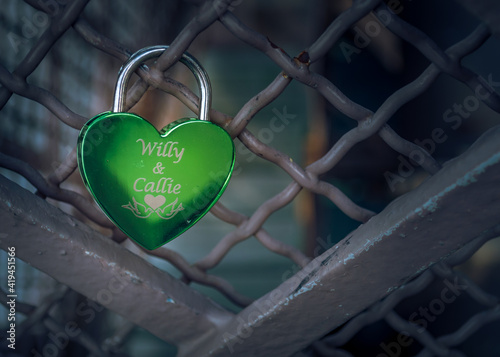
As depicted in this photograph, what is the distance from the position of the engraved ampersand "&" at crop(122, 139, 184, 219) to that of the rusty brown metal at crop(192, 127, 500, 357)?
0.57 feet

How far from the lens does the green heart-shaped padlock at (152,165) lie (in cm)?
38

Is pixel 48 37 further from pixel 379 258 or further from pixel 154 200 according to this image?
pixel 379 258

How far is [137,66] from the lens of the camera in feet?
1.34

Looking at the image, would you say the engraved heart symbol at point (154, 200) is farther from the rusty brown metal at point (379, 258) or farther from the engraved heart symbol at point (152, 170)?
the rusty brown metal at point (379, 258)

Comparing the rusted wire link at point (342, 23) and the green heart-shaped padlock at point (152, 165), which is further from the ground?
the rusted wire link at point (342, 23)

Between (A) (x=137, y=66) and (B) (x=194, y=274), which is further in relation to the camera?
(B) (x=194, y=274)

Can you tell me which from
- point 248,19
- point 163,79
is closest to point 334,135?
point 248,19

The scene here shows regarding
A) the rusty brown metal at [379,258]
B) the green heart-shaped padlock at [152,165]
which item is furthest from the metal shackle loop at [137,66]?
the rusty brown metal at [379,258]

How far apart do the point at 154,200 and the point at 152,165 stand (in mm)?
40

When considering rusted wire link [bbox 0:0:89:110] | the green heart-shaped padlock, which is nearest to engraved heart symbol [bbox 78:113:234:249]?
the green heart-shaped padlock

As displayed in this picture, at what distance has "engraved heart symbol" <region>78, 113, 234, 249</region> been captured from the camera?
382 mm

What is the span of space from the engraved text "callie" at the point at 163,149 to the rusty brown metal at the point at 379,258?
0.68ft

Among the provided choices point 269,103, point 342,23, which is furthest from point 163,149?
point 342,23

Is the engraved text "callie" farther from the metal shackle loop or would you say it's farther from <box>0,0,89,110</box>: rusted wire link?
<box>0,0,89,110</box>: rusted wire link
